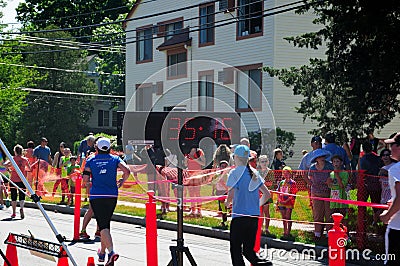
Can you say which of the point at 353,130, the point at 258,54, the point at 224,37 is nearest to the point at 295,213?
the point at 353,130

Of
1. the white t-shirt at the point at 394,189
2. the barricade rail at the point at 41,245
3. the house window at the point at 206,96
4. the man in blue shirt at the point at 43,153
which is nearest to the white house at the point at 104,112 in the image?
the man in blue shirt at the point at 43,153

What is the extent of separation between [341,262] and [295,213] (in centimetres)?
700

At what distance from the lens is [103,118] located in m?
69.9

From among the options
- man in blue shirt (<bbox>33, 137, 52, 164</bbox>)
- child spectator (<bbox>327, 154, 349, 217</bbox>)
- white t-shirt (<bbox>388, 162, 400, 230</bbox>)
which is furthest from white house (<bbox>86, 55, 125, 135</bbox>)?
white t-shirt (<bbox>388, 162, 400, 230</bbox>)

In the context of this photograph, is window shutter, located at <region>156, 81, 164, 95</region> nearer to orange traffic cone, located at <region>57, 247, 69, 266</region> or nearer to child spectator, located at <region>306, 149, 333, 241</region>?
orange traffic cone, located at <region>57, 247, 69, 266</region>

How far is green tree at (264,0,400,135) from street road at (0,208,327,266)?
4372 mm

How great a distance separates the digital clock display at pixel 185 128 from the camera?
6.22 m

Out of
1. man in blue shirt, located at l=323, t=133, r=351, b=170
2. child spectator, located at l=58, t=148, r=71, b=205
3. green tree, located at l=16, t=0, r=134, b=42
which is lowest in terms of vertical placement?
child spectator, located at l=58, t=148, r=71, b=205

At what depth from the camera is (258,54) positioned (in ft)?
102

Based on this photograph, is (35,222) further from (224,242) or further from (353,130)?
(353,130)

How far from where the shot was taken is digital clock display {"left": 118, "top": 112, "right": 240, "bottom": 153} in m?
6.22

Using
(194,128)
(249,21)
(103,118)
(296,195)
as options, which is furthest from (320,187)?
(103,118)

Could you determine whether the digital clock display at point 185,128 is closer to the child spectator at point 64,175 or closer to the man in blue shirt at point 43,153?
the child spectator at point 64,175

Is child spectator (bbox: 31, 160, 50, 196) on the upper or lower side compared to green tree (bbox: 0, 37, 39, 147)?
lower
